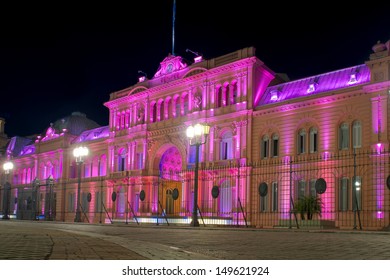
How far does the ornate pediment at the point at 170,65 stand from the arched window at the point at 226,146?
8.53m

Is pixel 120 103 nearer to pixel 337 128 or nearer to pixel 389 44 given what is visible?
pixel 337 128

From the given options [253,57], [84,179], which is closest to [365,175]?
[253,57]

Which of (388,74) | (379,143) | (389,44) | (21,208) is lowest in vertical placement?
(21,208)

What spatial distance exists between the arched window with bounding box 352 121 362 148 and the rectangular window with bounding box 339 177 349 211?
251 cm

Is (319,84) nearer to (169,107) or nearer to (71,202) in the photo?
(169,107)

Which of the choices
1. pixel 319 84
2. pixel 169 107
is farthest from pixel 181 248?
pixel 169 107

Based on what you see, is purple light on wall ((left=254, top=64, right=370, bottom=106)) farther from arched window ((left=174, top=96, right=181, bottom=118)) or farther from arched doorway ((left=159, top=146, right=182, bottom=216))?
arched doorway ((left=159, top=146, right=182, bottom=216))

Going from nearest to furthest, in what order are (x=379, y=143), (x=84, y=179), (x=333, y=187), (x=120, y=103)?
(x=379, y=143), (x=333, y=187), (x=120, y=103), (x=84, y=179)

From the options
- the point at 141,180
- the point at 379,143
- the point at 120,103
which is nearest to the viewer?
the point at 379,143

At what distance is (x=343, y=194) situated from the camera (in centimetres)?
3406

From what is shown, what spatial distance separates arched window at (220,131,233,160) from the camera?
41.9 metres

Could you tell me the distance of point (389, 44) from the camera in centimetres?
3253

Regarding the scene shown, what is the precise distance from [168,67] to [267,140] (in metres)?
13.8

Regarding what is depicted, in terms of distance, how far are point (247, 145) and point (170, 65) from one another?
12.8 metres
